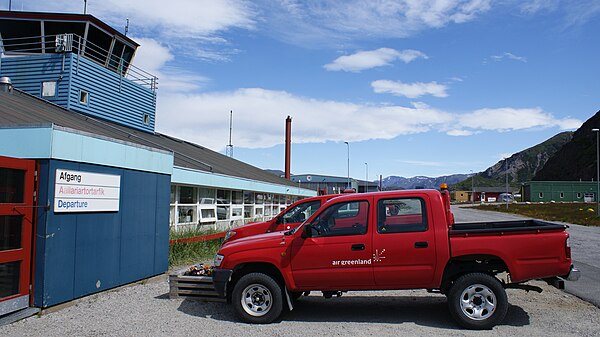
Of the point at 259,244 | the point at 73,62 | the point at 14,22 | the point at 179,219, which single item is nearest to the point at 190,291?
the point at 259,244

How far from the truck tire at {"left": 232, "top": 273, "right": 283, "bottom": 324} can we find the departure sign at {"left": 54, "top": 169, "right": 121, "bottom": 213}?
3.15 m

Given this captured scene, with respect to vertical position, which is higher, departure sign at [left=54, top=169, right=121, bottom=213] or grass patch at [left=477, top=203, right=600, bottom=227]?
departure sign at [left=54, top=169, right=121, bottom=213]

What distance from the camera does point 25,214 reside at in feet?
25.1

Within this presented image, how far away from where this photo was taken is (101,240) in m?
9.14

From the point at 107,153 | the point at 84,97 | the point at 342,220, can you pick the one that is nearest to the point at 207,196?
the point at 84,97

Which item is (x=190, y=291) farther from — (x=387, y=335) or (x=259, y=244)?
(x=387, y=335)

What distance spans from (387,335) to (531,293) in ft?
14.5

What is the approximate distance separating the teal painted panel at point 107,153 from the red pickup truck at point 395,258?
3.01 m

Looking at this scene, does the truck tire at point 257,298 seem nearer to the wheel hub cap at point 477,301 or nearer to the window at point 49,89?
the wheel hub cap at point 477,301

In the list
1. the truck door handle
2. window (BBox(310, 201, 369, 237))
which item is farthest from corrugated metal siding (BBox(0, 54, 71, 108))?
the truck door handle

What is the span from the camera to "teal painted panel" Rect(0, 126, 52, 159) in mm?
7918

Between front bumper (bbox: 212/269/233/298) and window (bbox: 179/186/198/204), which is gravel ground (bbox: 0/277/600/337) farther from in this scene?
window (bbox: 179/186/198/204)

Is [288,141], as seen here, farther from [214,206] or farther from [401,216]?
[401,216]

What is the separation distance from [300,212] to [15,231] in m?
6.13
